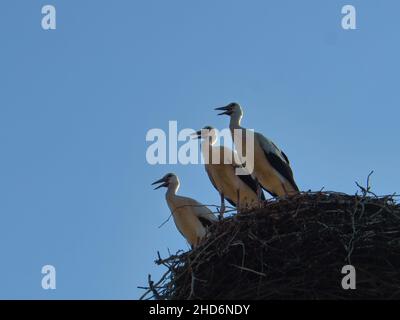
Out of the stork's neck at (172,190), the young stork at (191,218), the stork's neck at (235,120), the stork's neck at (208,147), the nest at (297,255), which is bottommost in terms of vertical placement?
the nest at (297,255)

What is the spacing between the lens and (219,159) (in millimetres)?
12906

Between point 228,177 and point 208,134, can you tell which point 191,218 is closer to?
point 228,177

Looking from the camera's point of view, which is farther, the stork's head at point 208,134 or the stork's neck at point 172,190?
the stork's head at point 208,134

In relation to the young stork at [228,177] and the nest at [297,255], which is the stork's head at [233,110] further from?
the nest at [297,255]

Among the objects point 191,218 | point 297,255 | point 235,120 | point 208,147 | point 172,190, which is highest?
point 235,120

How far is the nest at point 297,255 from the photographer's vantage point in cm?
879

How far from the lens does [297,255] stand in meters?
9.05

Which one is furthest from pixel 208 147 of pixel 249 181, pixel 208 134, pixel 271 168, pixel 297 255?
pixel 297 255

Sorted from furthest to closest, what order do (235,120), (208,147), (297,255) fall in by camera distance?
(208,147) → (235,120) → (297,255)

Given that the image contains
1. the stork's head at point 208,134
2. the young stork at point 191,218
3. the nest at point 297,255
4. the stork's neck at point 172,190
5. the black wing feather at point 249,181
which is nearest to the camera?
the nest at point 297,255

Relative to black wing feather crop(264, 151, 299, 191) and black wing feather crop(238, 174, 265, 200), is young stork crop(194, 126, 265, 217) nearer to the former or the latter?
black wing feather crop(238, 174, 265, 200)

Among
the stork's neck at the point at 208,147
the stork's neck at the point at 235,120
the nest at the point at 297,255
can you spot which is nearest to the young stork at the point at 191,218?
the stork's neck at the point at 208,147
